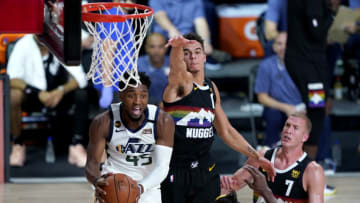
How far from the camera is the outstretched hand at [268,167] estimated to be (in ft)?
17.7

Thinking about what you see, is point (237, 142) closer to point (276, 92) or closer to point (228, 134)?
point (228, 134)

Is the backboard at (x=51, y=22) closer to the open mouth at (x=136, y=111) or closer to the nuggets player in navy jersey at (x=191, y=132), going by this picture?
the open mouth at (x=136, y=111)

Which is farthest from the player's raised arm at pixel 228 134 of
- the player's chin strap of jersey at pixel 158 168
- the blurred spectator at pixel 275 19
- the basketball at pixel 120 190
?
the blurred spectator at pixel 275 19

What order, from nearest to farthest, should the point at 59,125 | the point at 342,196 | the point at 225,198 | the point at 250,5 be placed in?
the point at 225,198
the point at 342,196
the point at 59,125
the point at 250,5

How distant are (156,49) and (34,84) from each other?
1.34 metres

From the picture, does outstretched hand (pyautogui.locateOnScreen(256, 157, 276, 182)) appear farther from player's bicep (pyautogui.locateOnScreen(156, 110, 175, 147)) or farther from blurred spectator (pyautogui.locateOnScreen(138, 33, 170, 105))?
blurred spectator (pyautogui.locateOnScreen(138, 33, 170, 105))

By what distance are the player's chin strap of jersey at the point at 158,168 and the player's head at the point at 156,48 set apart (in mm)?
2116

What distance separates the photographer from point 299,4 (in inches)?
275

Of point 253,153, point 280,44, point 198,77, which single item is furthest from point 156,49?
point 253,153

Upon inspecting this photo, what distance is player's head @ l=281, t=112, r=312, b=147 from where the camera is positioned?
218 inches

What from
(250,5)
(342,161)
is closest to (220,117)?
(342,161)

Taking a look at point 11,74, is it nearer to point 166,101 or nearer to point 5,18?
point 166,101

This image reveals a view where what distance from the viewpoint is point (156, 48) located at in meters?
7.27

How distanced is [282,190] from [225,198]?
0.91 m
